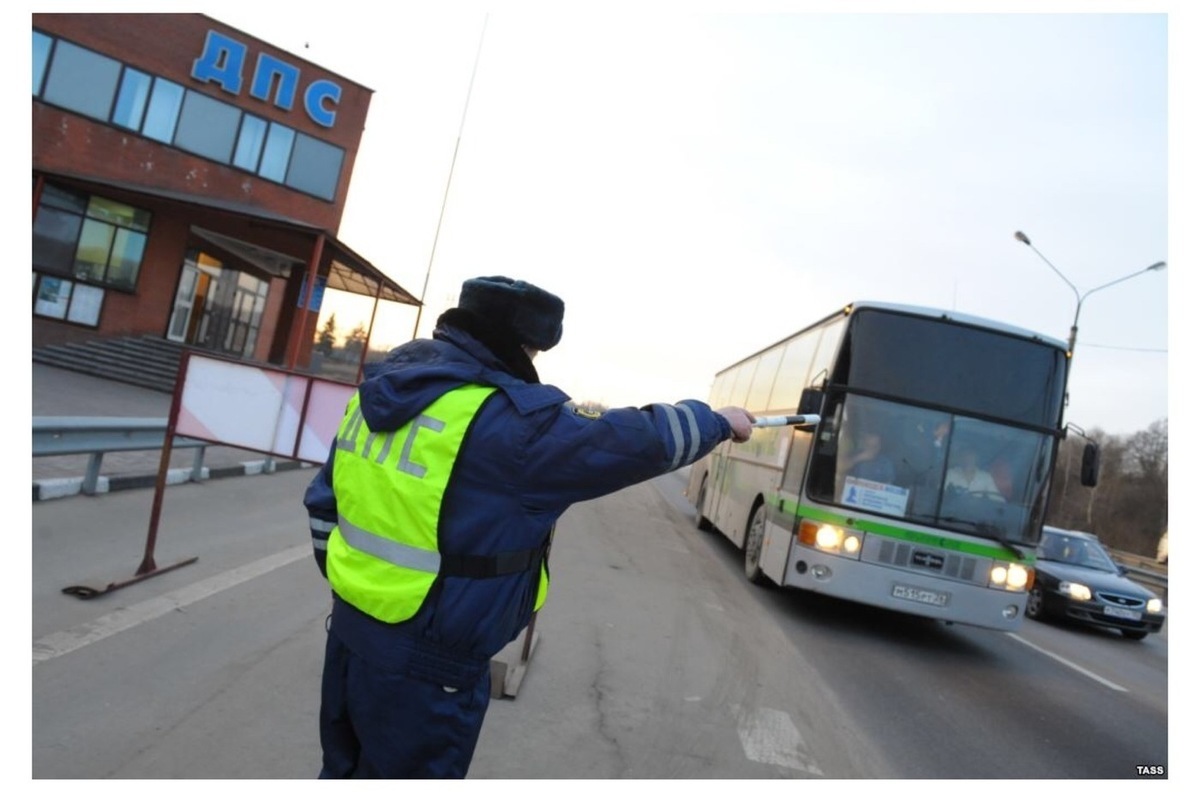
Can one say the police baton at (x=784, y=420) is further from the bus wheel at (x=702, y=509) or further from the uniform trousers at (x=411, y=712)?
the bus wheel at (x=702, y=509)

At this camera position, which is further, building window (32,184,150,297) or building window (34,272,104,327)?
building window (34,272,104,327)

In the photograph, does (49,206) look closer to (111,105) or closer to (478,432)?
(111,105)

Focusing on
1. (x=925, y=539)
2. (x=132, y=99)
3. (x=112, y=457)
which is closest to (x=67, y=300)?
(x=132, y=99)

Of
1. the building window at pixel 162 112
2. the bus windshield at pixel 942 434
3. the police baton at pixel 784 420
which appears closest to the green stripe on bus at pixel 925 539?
the bus windshield at pixel 942 434

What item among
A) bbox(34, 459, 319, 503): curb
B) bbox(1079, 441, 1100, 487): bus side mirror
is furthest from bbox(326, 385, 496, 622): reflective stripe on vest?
bbox(1079, 441, 1100, 487): bus side mirror

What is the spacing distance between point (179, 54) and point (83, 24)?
2265mm

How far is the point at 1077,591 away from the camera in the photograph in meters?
12.6

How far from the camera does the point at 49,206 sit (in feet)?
68.3

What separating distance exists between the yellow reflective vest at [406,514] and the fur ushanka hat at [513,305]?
23 centimetres

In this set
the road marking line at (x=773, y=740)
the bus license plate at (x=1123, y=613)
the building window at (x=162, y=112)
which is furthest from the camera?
the building window at (x=162, y=112)

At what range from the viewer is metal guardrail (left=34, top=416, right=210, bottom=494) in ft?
23.1

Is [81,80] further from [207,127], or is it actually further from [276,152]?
[276,152]

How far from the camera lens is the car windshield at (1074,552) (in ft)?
46.6

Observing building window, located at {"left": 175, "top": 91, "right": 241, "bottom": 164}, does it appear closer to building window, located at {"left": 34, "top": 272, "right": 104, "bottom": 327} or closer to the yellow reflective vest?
building window, located at {"left": 34, "top": 272, "right": 104, "bottom": 327}
